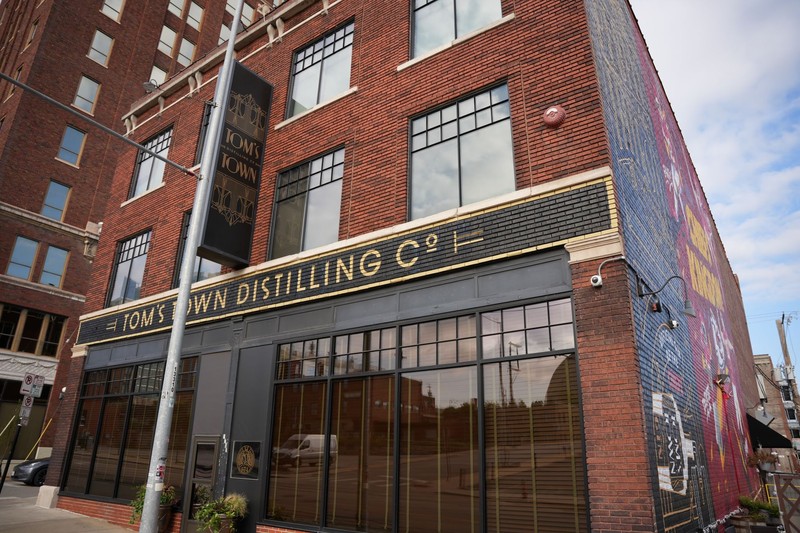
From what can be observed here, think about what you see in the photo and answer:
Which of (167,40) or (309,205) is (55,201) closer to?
(167,40)

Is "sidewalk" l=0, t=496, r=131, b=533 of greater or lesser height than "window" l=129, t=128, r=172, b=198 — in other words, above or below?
below

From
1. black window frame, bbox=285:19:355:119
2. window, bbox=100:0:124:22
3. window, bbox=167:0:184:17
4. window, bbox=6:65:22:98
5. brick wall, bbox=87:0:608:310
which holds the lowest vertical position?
brick wall, bbox=87:0:608:310

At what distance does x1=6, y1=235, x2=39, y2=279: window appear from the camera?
26.9m

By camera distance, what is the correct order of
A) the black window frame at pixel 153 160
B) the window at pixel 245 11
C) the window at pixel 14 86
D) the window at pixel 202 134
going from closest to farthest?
the window at pixel 202 134 → the black window frame at pixel 153 160 → the window at pixel 14 86 → the window at pixel 245 11

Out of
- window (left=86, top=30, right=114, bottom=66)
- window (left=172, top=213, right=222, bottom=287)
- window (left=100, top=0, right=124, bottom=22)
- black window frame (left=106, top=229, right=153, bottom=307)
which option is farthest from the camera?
window (left=100, top=0, right=124, bottom=22)

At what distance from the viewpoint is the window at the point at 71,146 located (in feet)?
98.2

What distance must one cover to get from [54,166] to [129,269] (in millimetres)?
18071

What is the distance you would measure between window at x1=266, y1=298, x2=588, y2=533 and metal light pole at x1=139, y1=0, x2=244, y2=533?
104 inches

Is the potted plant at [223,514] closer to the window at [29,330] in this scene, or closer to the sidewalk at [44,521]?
the sidewalk at [44,521]

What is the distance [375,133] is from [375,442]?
6.08 meters

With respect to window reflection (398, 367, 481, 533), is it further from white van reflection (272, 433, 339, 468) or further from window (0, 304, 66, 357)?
window (0, 304, 66, 357)

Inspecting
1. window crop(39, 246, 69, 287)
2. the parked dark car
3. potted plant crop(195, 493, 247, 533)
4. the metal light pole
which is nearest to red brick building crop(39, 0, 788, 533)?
potted plant crop(195, 493, 247, 533)

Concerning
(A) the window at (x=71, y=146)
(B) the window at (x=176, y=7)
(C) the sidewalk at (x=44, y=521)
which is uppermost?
(B) the window at (x=176, y=7)

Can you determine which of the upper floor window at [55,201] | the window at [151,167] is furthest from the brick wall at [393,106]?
the upper floor window at [55,201]
